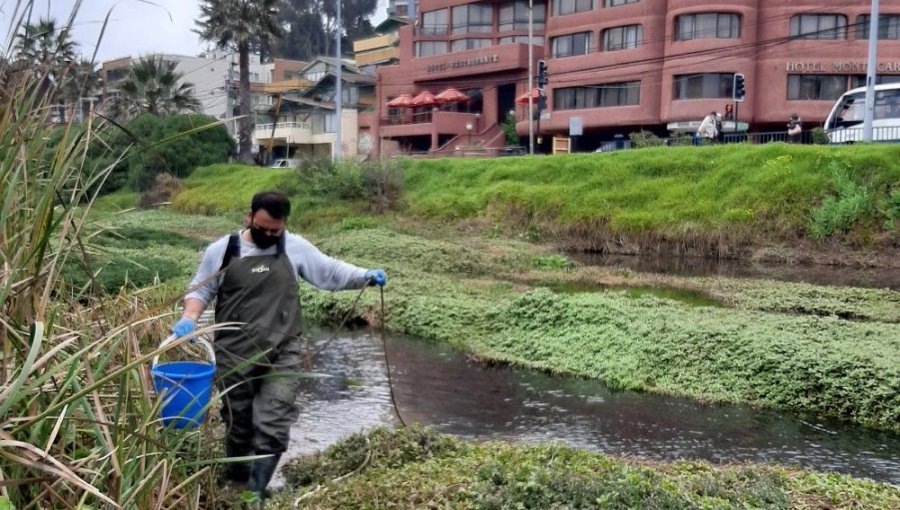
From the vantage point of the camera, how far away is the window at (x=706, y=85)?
37875mm

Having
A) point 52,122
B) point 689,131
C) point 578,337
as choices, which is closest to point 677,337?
point 578,337

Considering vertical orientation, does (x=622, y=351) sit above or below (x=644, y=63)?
below

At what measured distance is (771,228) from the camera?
75.3ft

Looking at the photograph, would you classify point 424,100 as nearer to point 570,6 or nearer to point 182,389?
point 570,6

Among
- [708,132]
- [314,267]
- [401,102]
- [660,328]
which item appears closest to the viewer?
[314,267]

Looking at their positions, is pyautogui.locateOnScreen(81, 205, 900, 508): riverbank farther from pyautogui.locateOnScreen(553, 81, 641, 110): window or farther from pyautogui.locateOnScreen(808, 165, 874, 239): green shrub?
pyautogui.locateOnScreen(553, 81, 641, 110): window

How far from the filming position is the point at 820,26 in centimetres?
3800

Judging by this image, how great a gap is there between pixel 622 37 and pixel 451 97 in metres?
9.85

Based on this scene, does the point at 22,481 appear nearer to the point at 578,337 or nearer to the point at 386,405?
the point at 386,405

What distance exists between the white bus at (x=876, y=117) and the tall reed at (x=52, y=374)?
85.9 feet

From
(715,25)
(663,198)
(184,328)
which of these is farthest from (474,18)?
(184,328)

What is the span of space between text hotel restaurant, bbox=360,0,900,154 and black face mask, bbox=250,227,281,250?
35.1m

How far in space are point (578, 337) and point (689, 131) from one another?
95.9 feet

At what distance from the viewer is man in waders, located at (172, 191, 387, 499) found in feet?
16.3
